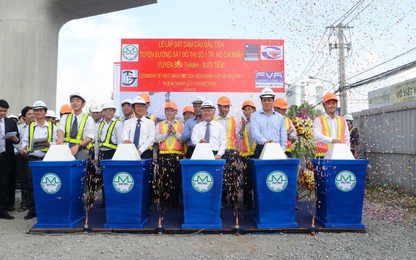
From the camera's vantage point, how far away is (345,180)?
4.02 meters

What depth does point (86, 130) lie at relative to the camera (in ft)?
15.6

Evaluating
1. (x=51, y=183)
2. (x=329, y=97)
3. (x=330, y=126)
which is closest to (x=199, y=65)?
(x=329, y=97)

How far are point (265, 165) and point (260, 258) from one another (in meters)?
1.15

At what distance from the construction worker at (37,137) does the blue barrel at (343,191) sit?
3.96m

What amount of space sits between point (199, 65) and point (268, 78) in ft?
4.90

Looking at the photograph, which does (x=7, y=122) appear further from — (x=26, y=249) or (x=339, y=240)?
(x=339, y=240)

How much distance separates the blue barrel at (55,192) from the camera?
3996 mm

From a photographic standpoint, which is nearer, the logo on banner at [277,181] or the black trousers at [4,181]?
the logo on banner at [277,181]

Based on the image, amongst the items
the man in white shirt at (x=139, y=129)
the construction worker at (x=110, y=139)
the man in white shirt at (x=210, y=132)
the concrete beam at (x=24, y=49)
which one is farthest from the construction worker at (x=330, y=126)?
the concrete beam at (x=24, y=49)

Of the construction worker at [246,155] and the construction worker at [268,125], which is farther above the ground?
the construction worker at [268,125]

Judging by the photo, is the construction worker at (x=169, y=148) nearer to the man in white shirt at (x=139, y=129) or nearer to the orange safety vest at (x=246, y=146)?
the man in white shirt at (x=139, y=129)

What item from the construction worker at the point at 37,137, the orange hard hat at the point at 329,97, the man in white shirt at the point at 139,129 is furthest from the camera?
the construction worker at the point at 37,137

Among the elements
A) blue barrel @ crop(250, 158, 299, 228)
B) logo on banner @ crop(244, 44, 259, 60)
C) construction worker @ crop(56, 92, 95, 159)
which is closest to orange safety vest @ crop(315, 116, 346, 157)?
blue barrel @ crop(250, 158, 299, 228)

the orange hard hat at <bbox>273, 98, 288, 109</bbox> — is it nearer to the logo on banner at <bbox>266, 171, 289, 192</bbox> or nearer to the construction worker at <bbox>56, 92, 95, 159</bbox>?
the logo on banner at <bbox>266, 171, 289, 192</bbox>
